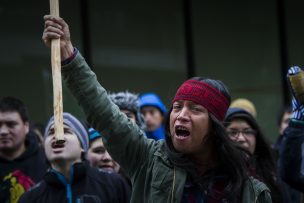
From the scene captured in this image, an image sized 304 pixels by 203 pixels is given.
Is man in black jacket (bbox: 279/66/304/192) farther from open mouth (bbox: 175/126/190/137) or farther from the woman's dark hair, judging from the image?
open mouth (bbox: 175/126/190/137)

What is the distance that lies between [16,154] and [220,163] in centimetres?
219

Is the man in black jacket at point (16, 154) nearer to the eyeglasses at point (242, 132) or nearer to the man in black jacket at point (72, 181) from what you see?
the man in black jacket at point (72, 181)

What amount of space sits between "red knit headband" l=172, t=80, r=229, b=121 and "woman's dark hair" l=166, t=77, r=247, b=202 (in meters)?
0.03

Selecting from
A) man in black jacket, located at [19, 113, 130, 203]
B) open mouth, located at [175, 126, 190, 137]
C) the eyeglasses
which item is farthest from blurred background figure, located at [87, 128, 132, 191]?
open mouth, located at [175, 126, 190, 137]

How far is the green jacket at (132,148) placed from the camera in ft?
8.79

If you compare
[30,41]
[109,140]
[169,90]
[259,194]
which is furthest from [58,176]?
[169,90]

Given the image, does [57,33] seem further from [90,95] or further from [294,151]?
[294,151]

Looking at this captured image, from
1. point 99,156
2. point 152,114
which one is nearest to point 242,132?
point 99,156

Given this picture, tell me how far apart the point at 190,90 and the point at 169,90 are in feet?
18.7

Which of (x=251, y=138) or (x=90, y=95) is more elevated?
(x=90, y=95)

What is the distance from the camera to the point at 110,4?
845 cm

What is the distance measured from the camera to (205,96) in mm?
2918

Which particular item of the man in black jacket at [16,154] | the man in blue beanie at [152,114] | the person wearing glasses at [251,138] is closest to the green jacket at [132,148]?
the person wearing glasses at [251,138]

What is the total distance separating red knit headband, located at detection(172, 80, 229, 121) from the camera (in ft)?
9.53
